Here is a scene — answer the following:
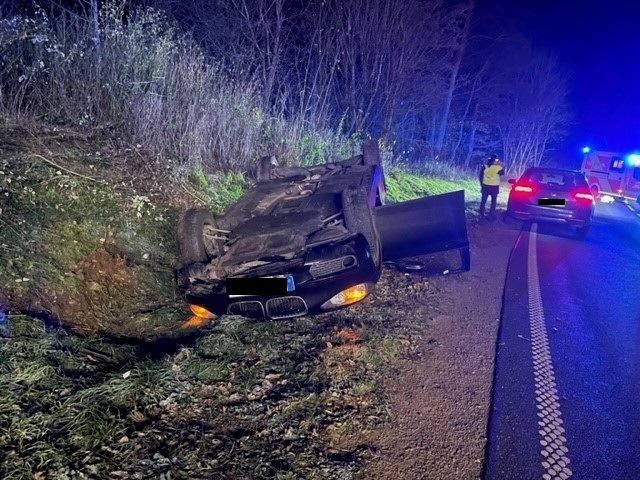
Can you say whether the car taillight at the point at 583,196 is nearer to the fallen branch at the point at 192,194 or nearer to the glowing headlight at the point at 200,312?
the fallen branch at the point at 192,194

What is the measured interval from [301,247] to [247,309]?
2.34ft

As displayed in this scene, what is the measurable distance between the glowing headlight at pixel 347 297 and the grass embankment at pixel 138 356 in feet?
1.17

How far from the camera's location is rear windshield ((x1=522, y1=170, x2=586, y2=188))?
876 cm

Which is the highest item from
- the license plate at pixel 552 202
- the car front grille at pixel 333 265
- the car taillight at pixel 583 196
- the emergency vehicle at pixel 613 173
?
the emergency vehicle at pixel 613 173

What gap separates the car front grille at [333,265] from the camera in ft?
10.9

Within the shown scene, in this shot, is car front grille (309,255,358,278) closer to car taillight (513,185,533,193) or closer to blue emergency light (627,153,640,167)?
car taillight (513,185,533,193)

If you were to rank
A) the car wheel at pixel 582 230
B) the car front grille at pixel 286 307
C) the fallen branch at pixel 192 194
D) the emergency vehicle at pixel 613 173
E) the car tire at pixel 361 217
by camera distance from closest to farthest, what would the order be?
the car front grille at pixel 286 307 < the car tire at pixel 361 217 < the fallen branch at pixel 192 194 < the car wheel at pixel 582 230 < the emergency vehicle at pixel 613 173

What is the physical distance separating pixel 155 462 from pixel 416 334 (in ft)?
7.84

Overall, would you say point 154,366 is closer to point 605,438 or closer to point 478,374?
point 478,374

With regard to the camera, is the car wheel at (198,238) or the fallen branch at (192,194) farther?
the fallen branch at (192,194)

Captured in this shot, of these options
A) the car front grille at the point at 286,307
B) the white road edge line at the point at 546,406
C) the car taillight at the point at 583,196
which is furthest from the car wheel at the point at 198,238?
the car taillight at the point at 583,196

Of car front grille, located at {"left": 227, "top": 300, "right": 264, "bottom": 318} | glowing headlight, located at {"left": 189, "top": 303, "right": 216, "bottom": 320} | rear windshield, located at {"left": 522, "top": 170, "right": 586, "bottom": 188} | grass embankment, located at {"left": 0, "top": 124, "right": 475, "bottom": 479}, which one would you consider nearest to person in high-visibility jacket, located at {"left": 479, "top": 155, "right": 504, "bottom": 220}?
rear windshield, located at {"left": 522, "top": 170, "right": 586, "bottom": 188}

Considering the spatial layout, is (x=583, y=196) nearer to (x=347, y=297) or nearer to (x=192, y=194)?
(x=347, y=297)

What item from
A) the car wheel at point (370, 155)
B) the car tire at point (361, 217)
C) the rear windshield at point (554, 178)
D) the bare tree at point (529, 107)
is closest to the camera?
the car tire at point (361, 217)
